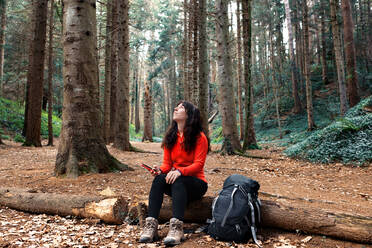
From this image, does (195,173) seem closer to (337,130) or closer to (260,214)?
(260,214)

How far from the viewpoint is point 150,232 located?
268 centimetres

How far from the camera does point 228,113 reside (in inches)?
371

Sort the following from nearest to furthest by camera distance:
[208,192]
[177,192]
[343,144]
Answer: [177,192] → [208,192] → [343,144]

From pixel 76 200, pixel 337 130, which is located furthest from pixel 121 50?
pixel 337 130

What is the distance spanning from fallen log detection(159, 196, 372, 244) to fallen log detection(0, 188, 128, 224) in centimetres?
102

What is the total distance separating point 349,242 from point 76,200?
3.22 meters

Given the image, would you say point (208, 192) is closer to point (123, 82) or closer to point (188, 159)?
point (188, 159)

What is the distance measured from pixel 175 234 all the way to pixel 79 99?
3.35m

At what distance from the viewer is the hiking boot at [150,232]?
2.64 m

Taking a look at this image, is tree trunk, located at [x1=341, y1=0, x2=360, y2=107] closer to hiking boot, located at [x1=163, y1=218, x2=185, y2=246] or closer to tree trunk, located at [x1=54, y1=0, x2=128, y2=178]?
tree trunk, located at [x1=54, y1=0, x2=128, y2=178]

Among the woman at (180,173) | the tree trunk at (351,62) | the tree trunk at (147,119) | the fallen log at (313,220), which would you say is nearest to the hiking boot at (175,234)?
the woman at (180,173)

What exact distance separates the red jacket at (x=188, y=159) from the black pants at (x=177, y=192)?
10 centimetres

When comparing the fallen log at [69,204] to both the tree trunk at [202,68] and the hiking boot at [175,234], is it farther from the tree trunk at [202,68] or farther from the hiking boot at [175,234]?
the tree trunk at [202,68]

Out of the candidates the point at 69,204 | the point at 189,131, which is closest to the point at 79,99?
the point at 69,204
